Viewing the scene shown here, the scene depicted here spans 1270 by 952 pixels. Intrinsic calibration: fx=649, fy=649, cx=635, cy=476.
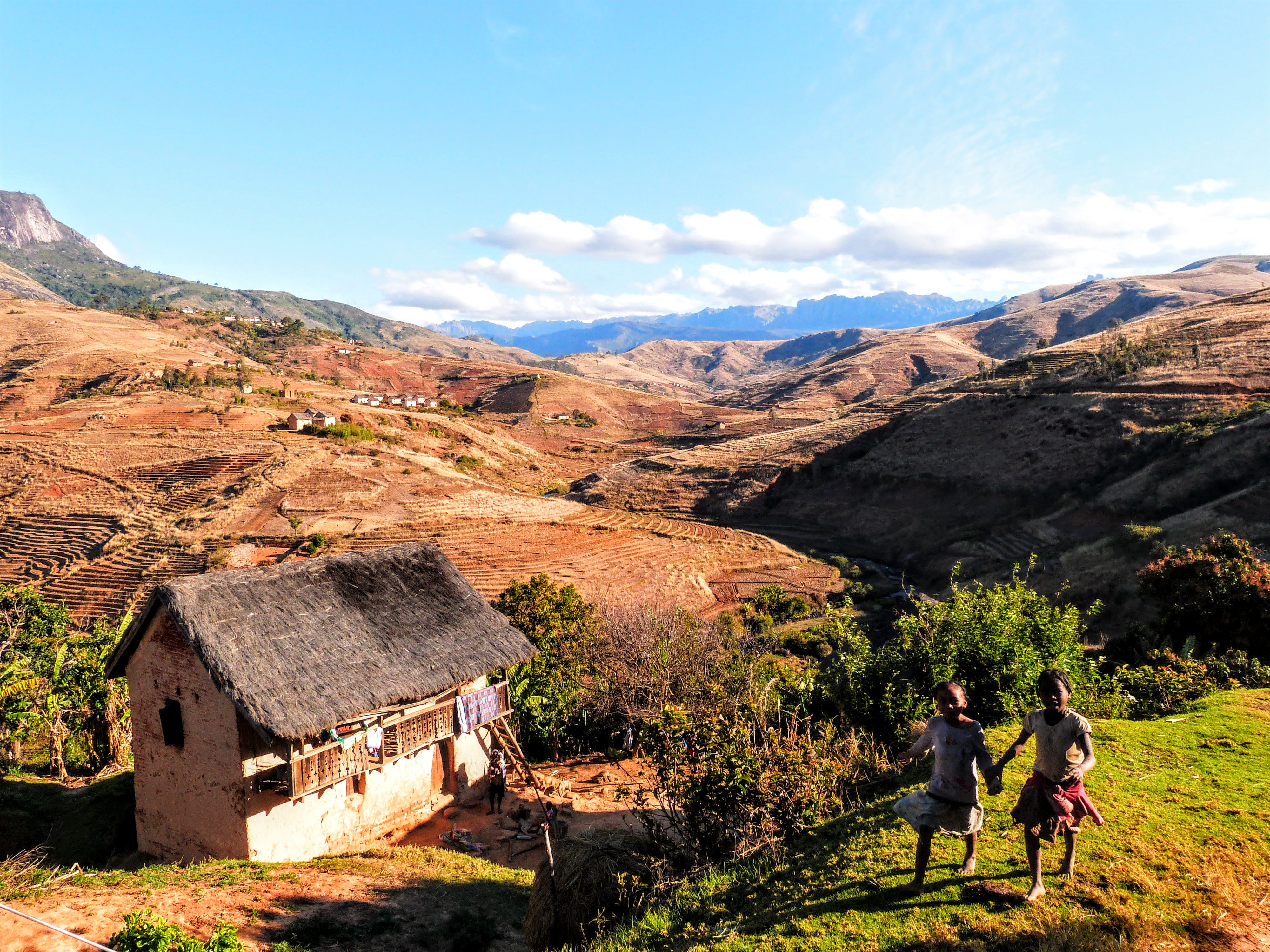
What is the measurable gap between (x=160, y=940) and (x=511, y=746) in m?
9.91

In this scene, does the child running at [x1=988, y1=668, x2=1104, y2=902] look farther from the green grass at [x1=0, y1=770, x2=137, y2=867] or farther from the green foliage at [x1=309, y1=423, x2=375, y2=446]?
the green foliage at [x1=309, y1=423, x2=375, y2=446]

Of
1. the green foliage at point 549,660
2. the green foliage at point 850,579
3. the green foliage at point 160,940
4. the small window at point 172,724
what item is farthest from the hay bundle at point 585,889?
the green foliage at point 850,579

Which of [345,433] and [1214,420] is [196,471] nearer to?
[345,433]

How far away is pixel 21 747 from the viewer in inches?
674

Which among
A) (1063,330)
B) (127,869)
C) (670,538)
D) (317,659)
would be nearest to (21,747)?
(127,869)

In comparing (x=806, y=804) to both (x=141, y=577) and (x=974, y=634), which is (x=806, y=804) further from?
(x=141, y=577)

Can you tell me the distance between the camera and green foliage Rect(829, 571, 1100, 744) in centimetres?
936

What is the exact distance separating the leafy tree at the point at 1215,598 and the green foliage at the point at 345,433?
52994mm

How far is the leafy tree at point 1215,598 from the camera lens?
14.3 metres

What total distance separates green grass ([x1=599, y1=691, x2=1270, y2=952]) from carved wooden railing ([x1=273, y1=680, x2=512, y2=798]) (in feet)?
23.4

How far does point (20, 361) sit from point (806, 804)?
4161 inches

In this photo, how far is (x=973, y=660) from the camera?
381 inches

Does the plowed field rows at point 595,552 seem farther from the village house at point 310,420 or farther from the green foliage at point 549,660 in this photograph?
the village house at point 310,420

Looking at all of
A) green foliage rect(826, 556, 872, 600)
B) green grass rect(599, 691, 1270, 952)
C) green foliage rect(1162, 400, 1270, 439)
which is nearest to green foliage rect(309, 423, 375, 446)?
green foliage rect(826, 556, 872, 600)
